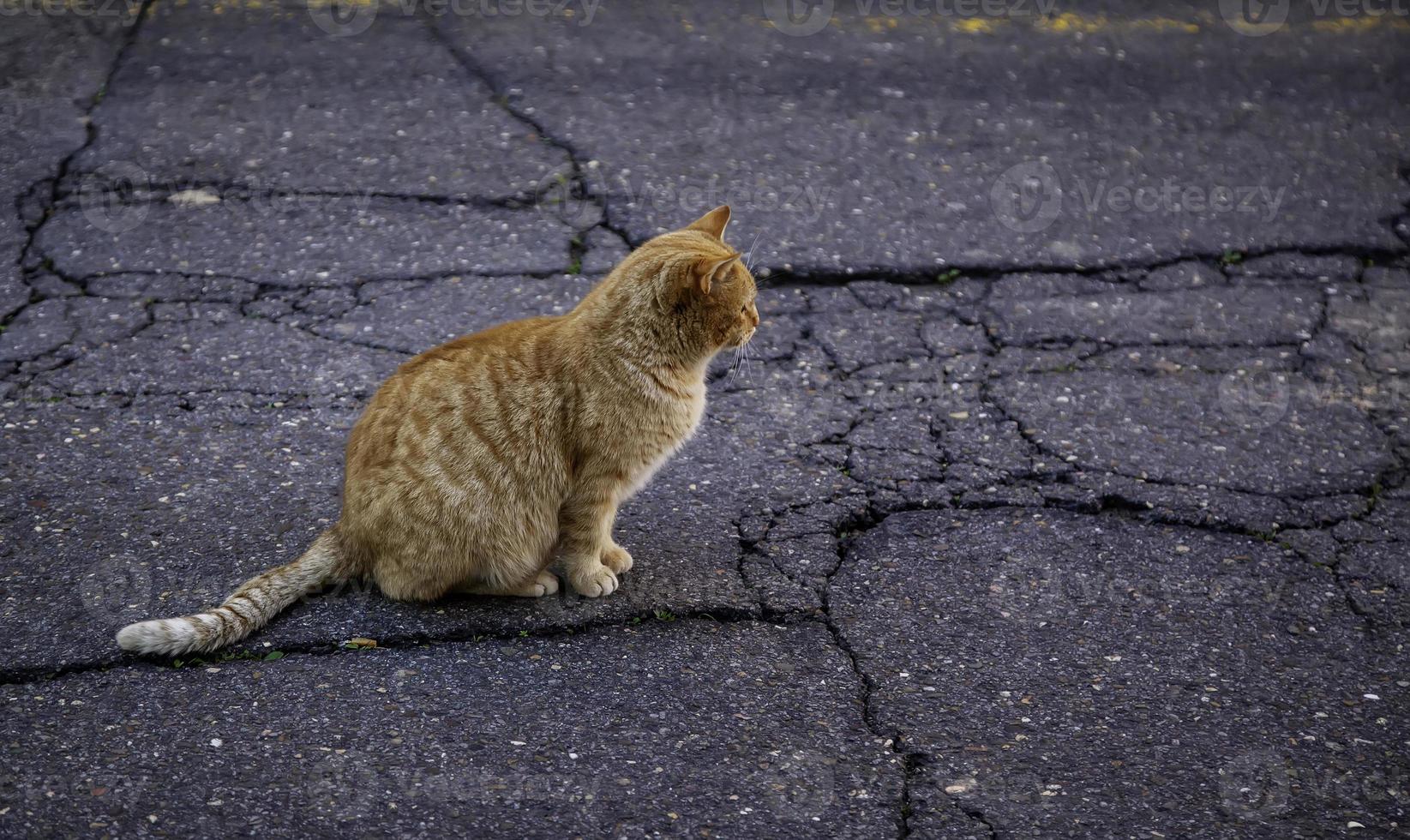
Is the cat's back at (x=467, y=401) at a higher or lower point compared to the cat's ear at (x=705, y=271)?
lower

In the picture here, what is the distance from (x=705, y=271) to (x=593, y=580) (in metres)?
1.01

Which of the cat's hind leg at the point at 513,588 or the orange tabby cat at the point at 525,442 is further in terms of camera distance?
the cat's hind leg at the point at 513,588

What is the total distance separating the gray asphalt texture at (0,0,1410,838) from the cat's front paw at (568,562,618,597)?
7 cm

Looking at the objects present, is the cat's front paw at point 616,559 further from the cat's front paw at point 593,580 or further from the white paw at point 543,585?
the white paw at point 543,585

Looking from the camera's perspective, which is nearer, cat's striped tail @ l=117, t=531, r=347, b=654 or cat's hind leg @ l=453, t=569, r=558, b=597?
cat's striped tail @ l=117, t=531, r=347, b=654

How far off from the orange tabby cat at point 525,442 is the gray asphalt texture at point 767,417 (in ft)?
0.49

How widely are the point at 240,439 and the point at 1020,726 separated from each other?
111 inches

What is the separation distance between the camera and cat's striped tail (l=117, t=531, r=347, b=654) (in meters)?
3.38

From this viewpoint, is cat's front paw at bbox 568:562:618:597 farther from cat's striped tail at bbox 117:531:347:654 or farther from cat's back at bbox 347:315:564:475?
cat's striped tail at bbox 117:531:347:654

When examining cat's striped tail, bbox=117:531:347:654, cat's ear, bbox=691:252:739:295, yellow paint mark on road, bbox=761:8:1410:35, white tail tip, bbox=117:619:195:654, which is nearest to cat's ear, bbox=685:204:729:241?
cat's ear, bbox=691:252:739:295

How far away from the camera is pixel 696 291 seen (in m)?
3.69

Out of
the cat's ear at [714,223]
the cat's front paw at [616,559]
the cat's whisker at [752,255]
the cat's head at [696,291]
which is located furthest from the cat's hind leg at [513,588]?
the cat's whisker at [752,255]

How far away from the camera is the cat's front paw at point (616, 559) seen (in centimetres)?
391

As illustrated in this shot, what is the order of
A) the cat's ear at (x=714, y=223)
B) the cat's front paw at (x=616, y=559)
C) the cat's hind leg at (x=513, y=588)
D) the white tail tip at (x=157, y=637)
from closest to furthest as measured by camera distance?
the white tail tip at (x=157, y=637)
the cat's hind leg at (x=513, y=588)
the cat's front paw at (x=616, y=559)
the cat's ear at (x=714, y=223)
